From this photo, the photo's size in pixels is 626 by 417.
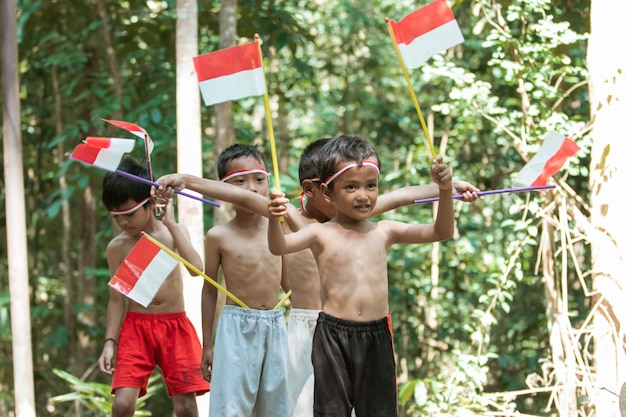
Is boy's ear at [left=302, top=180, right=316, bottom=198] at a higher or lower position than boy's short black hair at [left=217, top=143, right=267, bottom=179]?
lower

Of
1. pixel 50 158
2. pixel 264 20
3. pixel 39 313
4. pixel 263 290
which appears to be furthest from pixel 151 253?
pixel 50 158

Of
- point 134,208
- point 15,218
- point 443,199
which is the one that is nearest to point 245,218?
point 134,208

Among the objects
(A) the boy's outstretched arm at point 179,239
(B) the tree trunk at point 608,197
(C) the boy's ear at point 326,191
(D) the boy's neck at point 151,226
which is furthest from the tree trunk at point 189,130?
(B) the tree trunk at point 608,197

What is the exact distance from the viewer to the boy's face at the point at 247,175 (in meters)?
3.83

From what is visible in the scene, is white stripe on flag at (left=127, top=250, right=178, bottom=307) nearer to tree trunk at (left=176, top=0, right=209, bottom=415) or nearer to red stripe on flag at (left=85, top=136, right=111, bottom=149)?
red stripe on flag at (left=85, top=136, right=111, bottom=149)

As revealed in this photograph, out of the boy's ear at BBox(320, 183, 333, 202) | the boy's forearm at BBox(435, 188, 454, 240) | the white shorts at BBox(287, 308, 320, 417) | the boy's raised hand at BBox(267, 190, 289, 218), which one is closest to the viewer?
the boy's raised hand at BBox(267, 190, 289, 218)

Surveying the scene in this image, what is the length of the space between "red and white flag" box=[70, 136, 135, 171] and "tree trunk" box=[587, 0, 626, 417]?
2.72 meters

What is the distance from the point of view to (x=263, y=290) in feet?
12.5

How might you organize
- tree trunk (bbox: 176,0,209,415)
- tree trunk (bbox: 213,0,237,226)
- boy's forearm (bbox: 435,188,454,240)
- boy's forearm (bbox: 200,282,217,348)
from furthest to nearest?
tree trunk (bbox: 213,0,237,226) → tree trunk (bbox: 176,0,209,415) → boy's forearm (bbox: 200,282,217,348) → boy's forearm (bbox: 435,188,454,240)

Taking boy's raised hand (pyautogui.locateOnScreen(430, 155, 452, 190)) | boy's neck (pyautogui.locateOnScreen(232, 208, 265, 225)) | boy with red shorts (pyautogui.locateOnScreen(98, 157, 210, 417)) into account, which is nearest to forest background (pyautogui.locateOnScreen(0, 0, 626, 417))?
boy with red shorts (pyautogui.locateOnScreen(98, 157, 210, 417))

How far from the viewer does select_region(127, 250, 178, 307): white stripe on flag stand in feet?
11.4

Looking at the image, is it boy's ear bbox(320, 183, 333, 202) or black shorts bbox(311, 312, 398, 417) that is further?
boy's ear bbox(320, 183, 333, 202)

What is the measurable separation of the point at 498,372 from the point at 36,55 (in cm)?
516

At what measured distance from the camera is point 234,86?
3361 millimetres
